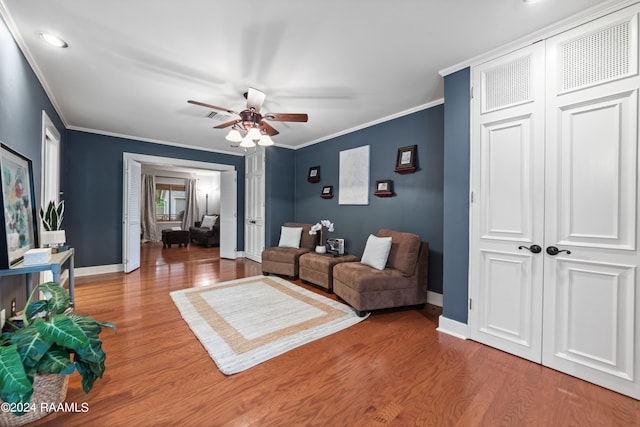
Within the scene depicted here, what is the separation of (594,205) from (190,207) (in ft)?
33.8

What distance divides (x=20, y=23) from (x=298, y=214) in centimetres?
439

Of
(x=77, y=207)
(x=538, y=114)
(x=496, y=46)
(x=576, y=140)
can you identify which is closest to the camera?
(x=576, y=140)

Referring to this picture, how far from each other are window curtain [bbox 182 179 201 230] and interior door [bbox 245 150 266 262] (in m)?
4.59

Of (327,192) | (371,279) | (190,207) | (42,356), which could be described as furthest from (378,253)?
(190,207)

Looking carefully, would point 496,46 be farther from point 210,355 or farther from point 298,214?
point 298,214

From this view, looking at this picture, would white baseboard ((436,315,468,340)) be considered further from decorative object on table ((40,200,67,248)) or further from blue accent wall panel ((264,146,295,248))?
decorative object on table ((40,200,67,248))

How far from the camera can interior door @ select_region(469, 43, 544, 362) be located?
2070 millimetres

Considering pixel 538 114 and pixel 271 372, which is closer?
pixel 271 372

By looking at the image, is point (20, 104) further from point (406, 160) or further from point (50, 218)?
point (406, 160)

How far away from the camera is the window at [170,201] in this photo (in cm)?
977

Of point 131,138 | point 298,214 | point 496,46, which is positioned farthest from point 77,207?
point 496,46

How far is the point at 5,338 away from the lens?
1.45m

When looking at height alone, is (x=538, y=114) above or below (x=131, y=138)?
below

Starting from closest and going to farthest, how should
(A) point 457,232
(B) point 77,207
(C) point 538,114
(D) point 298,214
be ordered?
(C) point 538,114
(A) point 457,232
(B) point 77,207
(D) point 298,214
